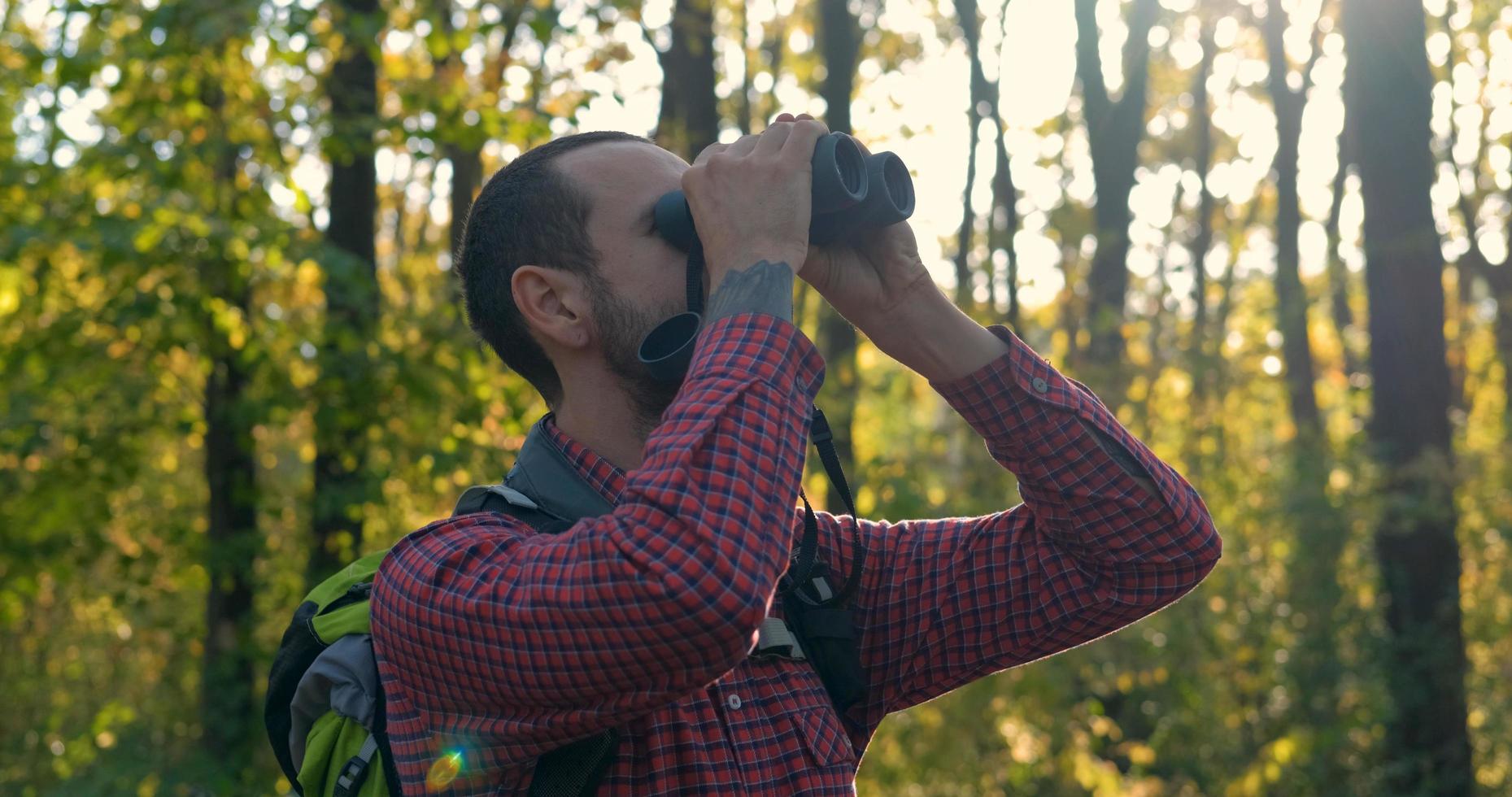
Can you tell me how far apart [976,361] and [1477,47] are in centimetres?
1858

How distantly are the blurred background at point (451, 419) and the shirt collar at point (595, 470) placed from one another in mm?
4225

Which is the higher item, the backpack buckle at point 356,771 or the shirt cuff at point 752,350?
the shirt cuff at point 752,350

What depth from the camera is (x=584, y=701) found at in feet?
5.12

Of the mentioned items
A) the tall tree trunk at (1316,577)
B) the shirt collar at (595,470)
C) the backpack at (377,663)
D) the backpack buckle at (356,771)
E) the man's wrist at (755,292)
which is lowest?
the tall tree trunk at (1316,577)

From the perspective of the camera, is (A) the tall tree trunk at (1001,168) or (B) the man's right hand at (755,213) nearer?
(B) the man's right hand at (755,213)

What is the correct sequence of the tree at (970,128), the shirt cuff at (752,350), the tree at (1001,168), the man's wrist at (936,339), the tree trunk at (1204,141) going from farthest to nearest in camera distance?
the tree trunk at (1204,141), the tree at (1001,168), the tree at (970,128), the man's wrist at (936,339), the shirt cuff at (752,350)

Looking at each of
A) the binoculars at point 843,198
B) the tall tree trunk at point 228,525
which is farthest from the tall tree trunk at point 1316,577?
the binoculars at point 843,198

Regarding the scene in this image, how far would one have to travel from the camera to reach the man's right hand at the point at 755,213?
170cm

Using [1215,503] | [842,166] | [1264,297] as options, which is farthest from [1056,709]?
[1264,297]

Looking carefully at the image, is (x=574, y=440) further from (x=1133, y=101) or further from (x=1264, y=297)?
(x=1264, y=297)

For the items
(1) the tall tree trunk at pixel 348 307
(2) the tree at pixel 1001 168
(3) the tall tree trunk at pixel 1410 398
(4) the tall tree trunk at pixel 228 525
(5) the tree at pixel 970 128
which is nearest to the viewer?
(1) the tall tree trunk at pixel 348 307

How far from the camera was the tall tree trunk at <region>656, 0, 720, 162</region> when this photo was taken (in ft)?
28.8

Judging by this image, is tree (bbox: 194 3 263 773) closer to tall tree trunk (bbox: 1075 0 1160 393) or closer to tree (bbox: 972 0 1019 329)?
tall tree trunk (bbox: 1075 0 1160 393)

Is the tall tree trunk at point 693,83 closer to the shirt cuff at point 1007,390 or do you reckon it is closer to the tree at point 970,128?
the tree at point 970,128
